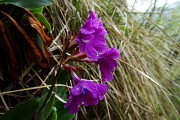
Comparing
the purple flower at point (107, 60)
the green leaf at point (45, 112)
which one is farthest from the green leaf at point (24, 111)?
the purple flower at point (107, 60)

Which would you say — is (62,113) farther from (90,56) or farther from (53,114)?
(90,56)

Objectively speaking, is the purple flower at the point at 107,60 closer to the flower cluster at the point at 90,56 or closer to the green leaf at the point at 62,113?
the flower cluster at the point at 90,56

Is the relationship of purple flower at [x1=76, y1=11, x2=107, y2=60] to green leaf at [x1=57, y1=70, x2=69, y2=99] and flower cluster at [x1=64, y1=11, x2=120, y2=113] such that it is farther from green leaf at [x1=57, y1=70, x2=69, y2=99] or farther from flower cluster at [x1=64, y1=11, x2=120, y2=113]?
green leaf at [x1=57, y1=70, x2=69, y2=99]

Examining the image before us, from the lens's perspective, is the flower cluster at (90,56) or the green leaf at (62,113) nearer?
the flower cluster at (90,56)

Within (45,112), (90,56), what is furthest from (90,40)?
(45,112)

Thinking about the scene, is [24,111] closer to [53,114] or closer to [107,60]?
[53,114]

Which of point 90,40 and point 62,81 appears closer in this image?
point 90,40

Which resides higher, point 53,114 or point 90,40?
point 90,40
